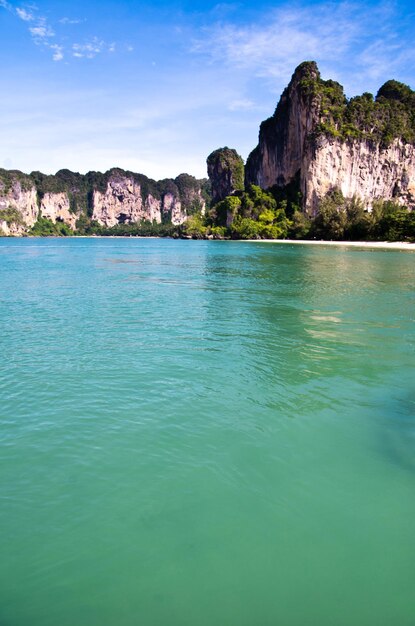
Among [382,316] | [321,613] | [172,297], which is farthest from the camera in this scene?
[172,297]

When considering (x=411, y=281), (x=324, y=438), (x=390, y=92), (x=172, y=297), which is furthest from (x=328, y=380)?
(x=390, y=92)

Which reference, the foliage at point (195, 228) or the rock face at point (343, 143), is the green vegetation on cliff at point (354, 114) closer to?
the rock face at point (343, 143)

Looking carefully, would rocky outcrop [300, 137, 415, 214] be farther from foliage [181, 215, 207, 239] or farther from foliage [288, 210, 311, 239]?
foliage [181, 215, 207, 239]

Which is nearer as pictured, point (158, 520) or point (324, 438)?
point (158, 520)

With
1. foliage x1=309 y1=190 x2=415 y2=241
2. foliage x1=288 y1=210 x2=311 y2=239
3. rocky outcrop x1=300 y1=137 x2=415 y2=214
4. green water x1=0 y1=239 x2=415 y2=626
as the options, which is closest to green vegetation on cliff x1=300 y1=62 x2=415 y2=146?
rocky outcrop x1=300 y1=137 x2=415 y2=214

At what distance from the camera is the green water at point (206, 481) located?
13.5 feet

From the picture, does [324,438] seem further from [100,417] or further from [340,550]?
[100,417]

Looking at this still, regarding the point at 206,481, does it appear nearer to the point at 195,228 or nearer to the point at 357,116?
the point at 357,116

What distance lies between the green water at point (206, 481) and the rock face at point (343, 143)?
11381 centimetres

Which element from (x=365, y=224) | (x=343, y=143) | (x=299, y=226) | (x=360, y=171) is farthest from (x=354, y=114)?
(x=365, y=224)

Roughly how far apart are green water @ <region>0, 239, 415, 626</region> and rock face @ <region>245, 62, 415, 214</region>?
114 meters

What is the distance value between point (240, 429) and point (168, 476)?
171cm

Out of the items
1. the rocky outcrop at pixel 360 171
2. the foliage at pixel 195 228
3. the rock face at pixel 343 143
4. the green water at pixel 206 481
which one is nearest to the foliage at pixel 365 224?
the rocky outcrop at pixel 360 171

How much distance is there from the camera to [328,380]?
9.62 metres
